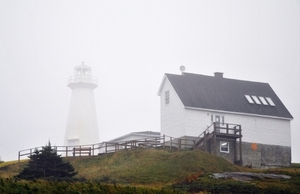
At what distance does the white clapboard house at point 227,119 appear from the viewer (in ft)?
200

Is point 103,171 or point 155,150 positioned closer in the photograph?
point 103,171

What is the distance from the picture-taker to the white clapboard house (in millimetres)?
60938

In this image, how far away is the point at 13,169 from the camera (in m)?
55.8

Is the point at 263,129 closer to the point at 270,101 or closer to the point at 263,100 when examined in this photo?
the point at 263,100

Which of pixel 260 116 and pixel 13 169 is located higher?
pixel 260 116

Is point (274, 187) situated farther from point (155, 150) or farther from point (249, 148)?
point (249, 148)

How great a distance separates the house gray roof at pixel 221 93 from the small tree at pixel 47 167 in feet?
53.4

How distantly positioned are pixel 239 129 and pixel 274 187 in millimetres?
18729

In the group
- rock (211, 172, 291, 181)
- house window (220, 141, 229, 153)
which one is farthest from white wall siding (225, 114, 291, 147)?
rock (211, 172, 291, 181)

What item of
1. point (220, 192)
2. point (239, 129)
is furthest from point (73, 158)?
point (220, 192)

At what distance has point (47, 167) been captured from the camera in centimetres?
4825

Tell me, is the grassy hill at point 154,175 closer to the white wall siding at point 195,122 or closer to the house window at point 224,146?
the white wall siding at point 195,122

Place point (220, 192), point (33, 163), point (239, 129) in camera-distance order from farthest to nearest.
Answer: point (239, 129) → point (33, 163) → point (220, 192)

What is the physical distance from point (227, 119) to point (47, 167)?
21.0m
